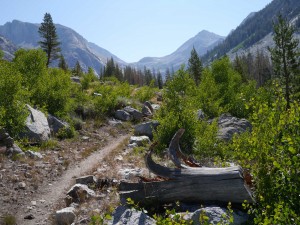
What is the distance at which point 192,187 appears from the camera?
756 centimetres

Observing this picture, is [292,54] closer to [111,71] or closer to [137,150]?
[137,150]

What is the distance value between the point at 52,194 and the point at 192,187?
6952 mm

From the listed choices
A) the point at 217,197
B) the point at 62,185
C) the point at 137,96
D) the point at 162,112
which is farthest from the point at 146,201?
the point at 137,96

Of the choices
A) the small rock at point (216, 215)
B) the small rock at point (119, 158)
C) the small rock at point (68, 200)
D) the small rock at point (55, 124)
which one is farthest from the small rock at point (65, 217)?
the small rock at point (55, 124)

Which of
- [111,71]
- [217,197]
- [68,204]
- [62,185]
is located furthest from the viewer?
[111,71]

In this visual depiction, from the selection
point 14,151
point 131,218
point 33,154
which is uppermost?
point 131,218

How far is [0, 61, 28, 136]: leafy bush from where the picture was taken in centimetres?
1709

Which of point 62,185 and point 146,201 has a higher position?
point 146,201

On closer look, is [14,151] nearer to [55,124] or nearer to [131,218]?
[55,124]

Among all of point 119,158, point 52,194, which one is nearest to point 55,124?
point 119,158

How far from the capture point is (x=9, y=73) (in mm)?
18688

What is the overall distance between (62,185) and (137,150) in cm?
569

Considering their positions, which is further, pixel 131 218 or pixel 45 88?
pixel 45 88

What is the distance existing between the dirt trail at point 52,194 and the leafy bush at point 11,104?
421 cm
